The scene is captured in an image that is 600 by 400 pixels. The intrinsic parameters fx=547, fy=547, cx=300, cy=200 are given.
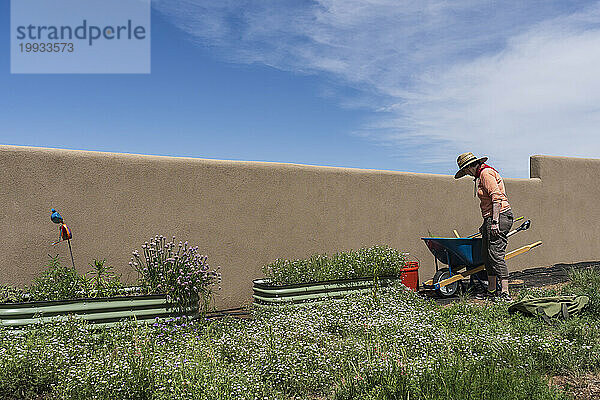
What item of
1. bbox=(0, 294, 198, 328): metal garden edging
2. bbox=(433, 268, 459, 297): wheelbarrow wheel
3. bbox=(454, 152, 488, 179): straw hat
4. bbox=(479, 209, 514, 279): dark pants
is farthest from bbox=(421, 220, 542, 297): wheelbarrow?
bbox=(0, 294, 198, 328): metal garden edging

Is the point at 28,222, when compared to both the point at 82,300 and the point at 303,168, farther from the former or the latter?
the point at 303,168

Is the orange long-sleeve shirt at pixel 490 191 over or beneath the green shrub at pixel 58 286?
over

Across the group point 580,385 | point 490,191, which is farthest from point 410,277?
point 580,385

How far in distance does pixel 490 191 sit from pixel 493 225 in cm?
41

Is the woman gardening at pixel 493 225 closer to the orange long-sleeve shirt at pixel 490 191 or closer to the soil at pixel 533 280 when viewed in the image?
the orange long-sleeve shirt at pixel 490 191

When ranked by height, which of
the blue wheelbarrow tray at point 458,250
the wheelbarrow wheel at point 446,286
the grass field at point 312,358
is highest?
the blue wheelbarrow tray at point 458,250

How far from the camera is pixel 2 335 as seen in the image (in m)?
4.23

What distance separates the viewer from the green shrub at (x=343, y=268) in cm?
609

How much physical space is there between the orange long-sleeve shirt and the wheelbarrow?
41 cm

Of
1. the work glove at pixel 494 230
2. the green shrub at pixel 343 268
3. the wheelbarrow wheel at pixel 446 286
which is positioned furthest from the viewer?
the wheelbarrow wheel at pixel 446 286

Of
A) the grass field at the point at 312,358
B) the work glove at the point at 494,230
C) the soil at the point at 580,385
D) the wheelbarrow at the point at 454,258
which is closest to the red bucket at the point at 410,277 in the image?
the wheelbarrow at the point at 454,258

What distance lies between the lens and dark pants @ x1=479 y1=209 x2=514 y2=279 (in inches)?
259

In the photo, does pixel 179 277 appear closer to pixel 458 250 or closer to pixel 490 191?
pixel 458 250

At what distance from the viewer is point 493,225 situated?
650 centimetres
